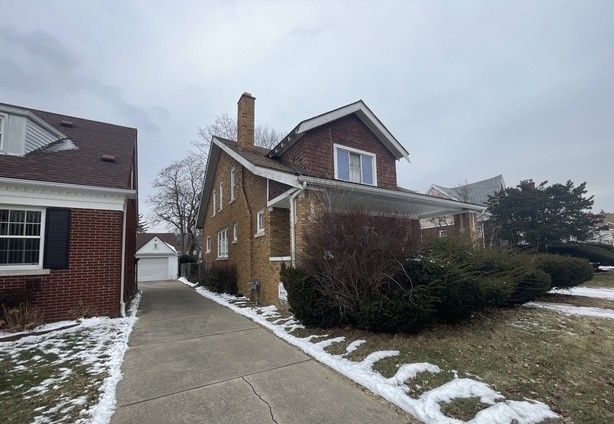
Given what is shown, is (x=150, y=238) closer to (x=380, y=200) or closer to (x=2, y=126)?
(x=2, y=126)

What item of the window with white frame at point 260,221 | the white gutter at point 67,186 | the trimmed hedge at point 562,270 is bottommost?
the trimmed hedge at point 562,270

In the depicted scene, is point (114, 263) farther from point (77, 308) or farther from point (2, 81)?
point (2, 81)

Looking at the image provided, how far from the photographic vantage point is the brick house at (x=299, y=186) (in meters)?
8.30

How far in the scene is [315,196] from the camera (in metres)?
8.41

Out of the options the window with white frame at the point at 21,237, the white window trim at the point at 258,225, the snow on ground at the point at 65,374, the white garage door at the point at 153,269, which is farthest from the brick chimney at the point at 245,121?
the white garage door at the point at 153,269

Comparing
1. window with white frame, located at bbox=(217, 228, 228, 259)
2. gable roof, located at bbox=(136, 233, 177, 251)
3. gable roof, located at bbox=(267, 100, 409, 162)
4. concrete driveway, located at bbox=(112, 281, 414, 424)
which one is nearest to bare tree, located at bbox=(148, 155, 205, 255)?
gable roof, located at bbox=(136, 233, 177, 251)

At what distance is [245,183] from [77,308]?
692 centimetres

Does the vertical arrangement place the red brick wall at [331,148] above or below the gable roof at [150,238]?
above

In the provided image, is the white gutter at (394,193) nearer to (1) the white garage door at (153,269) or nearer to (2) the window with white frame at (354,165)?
(2) the window with white frame at (354,165)

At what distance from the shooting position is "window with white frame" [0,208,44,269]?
7484 millimetres

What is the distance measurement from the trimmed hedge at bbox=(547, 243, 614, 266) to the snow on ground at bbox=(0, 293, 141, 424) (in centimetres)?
2220

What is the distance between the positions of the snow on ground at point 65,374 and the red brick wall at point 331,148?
285 inches

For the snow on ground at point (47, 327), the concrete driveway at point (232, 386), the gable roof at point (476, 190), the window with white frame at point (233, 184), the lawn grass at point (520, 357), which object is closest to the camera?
the concrete driveway at point (232, 386)

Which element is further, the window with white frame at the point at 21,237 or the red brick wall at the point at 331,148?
the red brick wall at the point at 331,148
